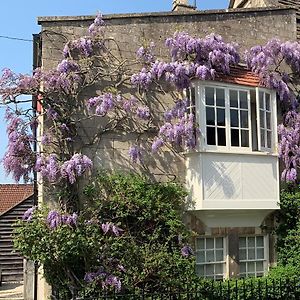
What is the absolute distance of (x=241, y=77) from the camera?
12922mm

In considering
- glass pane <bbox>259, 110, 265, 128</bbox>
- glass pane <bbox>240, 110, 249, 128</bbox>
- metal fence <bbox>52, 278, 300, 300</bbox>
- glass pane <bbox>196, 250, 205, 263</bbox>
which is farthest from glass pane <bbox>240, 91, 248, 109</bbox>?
metal fence <bbox>52, 278, 300, 300</bbox>

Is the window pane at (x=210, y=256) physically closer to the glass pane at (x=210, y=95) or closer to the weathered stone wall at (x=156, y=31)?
the weathered stone wall at (x=156, y=31)

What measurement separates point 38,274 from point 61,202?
1.93 m

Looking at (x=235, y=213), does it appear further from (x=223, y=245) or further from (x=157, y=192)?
(x=157, y=192)

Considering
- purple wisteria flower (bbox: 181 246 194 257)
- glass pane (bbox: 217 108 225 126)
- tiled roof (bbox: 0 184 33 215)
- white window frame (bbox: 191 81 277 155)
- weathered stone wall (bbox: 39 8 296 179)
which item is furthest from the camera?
tiled roof (bbox: 0 184 33 215)

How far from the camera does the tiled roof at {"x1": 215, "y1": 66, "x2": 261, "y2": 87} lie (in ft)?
41.3

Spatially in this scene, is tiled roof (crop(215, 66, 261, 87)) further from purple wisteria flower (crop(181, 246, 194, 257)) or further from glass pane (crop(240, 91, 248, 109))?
purple wisteria flower (crop(181, 246, 194, 257))

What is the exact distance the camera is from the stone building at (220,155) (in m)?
11.9

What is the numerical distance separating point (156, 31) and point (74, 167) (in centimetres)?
421

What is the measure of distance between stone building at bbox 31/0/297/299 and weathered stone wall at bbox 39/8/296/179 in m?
0.02

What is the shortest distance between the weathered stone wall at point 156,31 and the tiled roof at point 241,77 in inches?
31.8

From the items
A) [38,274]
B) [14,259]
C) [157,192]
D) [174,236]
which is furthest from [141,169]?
[14,259]

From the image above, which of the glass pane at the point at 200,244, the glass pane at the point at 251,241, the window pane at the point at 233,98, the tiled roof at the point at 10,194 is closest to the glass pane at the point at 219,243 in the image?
the glass pane at the point at 200,244

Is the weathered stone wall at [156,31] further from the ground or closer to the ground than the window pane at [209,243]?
further from the ground
